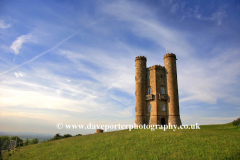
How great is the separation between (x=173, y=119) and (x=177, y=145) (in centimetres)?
2407

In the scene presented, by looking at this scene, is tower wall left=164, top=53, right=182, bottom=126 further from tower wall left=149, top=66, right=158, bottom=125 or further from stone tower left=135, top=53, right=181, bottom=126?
tower wall left=149, top=66, right=158, bottom=125

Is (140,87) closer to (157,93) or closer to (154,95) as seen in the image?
(154,95)

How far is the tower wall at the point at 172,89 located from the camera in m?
41.2

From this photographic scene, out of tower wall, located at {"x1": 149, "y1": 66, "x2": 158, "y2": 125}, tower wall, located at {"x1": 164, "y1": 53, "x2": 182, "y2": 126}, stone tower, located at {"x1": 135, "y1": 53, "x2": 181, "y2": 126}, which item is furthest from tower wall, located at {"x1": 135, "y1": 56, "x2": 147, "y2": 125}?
tower wall, located at {"x1": 164, "y1": 53, "x2": 182, "y2": 126}

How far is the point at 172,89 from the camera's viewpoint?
42469mm

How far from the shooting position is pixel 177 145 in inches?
713

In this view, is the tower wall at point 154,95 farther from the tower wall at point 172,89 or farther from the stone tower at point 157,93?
the tower wall at point 172,89

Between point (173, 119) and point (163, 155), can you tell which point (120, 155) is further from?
point (173, 119)

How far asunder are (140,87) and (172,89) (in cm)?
847

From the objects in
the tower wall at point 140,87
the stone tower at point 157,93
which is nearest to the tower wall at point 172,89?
the stone tower at point 157,93

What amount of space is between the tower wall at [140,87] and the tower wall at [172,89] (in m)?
6.29

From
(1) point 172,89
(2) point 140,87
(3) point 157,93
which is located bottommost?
(3) point 157,93

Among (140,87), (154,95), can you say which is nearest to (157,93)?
(154,95)

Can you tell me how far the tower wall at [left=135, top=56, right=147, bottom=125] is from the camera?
43.6 metres
